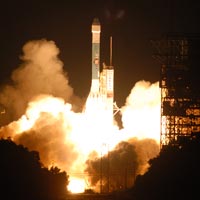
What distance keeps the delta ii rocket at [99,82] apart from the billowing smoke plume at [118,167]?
11.3 feet

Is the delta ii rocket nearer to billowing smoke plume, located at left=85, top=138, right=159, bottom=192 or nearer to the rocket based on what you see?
the rocket

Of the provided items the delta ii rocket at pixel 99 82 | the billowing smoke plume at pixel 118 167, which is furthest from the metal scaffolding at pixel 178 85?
the delta ii rocket at pixel 99 82

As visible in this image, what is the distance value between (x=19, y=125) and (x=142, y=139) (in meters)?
9.83

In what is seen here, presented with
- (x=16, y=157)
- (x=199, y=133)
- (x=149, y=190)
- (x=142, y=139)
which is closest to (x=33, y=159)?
(x=16, y=157)

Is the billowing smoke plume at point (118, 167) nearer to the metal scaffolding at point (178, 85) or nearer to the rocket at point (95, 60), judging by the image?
the metal scaffolding at point (178, 85)

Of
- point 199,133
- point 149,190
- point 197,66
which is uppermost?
point 197,66

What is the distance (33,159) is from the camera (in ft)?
186

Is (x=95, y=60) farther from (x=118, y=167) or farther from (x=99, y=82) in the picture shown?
(x=118, y=167)

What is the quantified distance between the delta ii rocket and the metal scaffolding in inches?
190

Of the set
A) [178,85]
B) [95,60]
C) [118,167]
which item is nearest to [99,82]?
[95,60]

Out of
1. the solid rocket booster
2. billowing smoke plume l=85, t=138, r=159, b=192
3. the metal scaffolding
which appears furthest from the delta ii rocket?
the metal scaffolding

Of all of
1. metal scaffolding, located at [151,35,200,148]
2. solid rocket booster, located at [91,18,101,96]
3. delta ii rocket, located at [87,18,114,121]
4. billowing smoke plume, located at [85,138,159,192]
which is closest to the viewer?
metal scaffolding, located at [151,35,200,148]

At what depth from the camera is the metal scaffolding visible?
68000 millimetres

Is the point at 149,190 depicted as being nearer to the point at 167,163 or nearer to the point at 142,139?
the point at 167,163
